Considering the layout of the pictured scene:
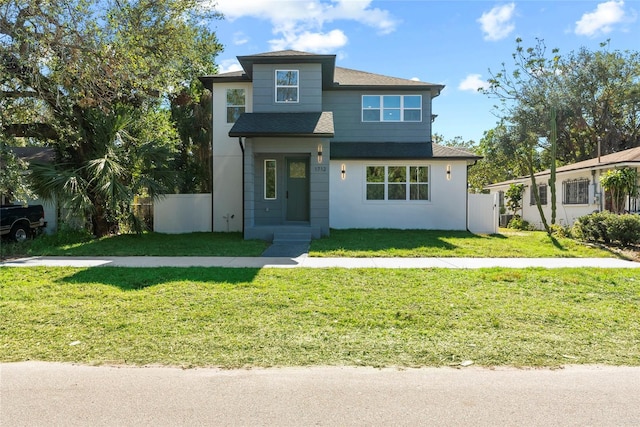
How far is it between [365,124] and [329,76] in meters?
2.51

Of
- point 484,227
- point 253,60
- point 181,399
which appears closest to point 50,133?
point 253,60

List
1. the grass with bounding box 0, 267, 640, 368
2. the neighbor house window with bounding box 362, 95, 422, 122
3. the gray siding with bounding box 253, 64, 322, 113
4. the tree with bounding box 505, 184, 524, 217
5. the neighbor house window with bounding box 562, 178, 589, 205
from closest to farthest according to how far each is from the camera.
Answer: the grass with bounding box 0, 267, 640, 368 < the gray siding with bounding box 253, 64, 322, 113 < the neighbor house window with bounding box 362, 95, 422, 122 < the neighbor house window with bounding box 562, 178, 589, 205 < the tree with bounding box 505, 184, 524, 217

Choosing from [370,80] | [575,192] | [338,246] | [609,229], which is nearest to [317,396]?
[338,246]

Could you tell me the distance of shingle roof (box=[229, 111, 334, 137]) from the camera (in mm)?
12875

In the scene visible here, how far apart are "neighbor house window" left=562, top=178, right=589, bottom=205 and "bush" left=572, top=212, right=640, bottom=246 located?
6.09 m

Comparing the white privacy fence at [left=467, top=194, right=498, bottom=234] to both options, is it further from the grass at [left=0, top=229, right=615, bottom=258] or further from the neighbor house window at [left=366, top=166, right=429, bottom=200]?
the grass at [left=0, top=229, right=615, bottom=258]

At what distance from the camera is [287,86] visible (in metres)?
15.0

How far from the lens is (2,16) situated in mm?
9781

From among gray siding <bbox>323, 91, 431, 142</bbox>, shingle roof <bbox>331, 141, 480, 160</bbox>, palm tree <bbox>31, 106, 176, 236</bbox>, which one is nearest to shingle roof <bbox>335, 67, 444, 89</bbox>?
gray siding <bbox>323, 91, 431, 142</bbox>

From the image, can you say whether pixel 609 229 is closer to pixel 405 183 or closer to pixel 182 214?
pixel 405 183

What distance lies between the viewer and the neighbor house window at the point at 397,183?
53.8 feet

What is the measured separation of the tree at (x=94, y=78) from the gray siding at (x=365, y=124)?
5675mm

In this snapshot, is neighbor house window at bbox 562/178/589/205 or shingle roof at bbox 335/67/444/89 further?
neighbor house window at bbox 562/178/589/205

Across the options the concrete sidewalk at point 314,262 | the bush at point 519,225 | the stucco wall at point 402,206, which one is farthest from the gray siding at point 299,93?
the bush at point 519,225
